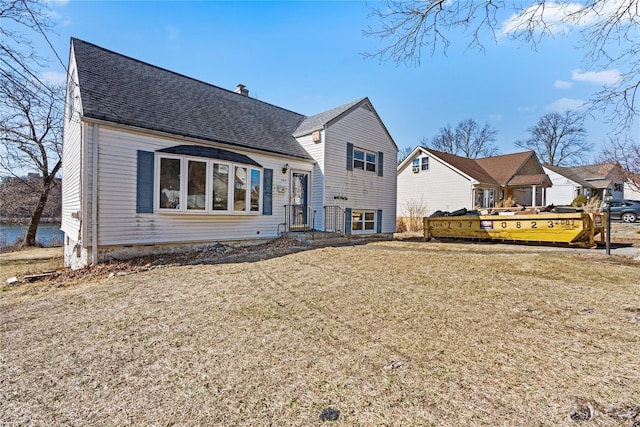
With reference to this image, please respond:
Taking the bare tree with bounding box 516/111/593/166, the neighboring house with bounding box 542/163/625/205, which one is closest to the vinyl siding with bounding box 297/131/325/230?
the neighboring house with bounding box 542/163/625/205

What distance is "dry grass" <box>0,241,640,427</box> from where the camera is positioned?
6.24ft

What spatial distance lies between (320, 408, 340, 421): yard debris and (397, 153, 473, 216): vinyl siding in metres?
20.2

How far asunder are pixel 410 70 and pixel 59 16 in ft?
22.9

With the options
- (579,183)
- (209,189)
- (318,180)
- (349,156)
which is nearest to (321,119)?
(349,156)

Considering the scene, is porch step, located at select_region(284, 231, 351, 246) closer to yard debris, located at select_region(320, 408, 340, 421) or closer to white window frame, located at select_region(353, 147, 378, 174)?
white window frame, located at select_region(353, 147, 378, 174)

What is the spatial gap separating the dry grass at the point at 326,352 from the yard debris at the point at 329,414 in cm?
5

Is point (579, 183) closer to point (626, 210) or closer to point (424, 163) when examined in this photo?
point (626, 210)

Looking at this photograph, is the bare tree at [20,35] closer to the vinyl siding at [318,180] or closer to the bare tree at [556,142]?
the vinyl siding at [318,180]

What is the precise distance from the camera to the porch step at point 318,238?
1002 centimetres

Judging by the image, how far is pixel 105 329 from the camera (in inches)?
131

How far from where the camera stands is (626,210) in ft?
63.9

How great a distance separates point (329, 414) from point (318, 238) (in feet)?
28.1

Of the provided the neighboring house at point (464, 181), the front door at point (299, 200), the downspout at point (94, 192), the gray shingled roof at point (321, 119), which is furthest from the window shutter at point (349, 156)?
the neighboring house at point (464, 181)

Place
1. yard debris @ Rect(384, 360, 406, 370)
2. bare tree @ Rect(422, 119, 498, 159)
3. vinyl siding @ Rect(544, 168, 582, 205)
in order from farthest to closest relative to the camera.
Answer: bare tree @ Rect(422, 119, 498, 159)
vinyl siding @ Rect(544, 168, 582, 205)
yard debris @ Rect(384, 360, 406, 370)
